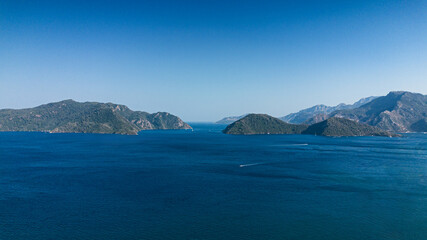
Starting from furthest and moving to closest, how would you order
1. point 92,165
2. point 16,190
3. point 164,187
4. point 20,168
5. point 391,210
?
1. point 92,165
2. point 20,168
3. point 164,187
4. point 16,190
5. point 391,210

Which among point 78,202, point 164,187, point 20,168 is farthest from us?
point 20,168

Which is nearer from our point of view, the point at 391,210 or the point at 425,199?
the point at 391,210

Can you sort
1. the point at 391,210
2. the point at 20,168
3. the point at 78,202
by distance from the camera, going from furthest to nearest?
the point at 20,168
the point at 78,202
the point at 391,210

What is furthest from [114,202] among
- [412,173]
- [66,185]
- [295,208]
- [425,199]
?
[412,173]

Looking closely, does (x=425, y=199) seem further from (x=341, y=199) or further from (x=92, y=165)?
(x=92, y=165)

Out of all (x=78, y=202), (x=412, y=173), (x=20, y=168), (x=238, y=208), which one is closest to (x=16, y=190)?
(x=78, y=202)

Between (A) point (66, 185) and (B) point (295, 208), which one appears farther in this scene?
(A) point (66, 185)

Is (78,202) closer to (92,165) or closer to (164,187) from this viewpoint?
(164,187)

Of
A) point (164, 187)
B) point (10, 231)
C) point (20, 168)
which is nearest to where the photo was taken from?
point (10, 231)
